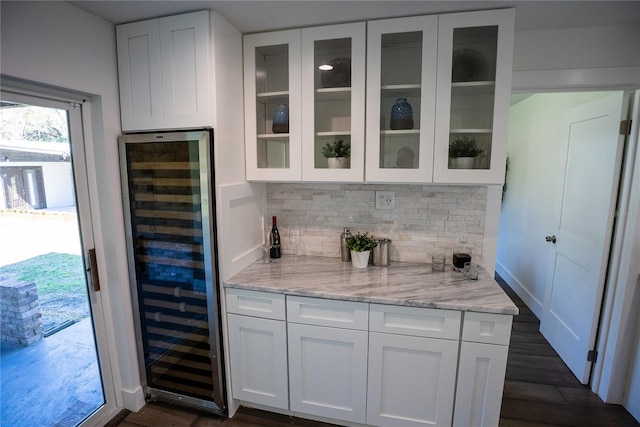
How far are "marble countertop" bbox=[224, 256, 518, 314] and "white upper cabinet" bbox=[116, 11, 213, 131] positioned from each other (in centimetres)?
93

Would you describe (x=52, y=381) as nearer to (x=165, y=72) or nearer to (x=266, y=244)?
(x=266, y=244)

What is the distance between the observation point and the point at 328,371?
1742 mm

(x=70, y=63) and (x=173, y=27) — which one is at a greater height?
(x=173, y=27)

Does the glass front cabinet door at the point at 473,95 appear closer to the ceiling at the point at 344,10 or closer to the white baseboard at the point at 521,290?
the ceiling at the point at 344,10

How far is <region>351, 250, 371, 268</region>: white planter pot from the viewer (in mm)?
1966

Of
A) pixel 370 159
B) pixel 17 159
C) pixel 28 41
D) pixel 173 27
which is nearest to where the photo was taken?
pixel 28 41

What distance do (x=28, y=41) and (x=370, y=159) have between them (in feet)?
5.37

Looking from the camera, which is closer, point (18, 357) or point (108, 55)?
point (18, 357)

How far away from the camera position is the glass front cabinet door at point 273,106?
180 cm

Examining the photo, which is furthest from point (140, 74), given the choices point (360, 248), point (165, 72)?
point (360, 248)

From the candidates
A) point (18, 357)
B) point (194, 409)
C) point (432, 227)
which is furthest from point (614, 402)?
point (18, 357)

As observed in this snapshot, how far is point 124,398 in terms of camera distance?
77.0 inches

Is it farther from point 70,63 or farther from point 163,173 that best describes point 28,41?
point 163,173

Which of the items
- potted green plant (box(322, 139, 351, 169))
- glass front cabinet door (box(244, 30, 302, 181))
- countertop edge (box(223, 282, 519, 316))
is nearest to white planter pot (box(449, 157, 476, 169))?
potted green plant (box(322, 139, 351, 169))
